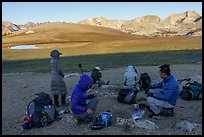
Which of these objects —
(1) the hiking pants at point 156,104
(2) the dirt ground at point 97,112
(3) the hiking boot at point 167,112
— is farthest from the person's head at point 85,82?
(3) the hiking boot at point 167,112

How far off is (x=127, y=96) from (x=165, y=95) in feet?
6.67

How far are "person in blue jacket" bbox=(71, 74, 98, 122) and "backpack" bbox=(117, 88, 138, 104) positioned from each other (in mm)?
2243

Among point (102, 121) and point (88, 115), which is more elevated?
point (88, 115)

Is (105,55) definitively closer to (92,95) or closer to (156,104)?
(156,104)

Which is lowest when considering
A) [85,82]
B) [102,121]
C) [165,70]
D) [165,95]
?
[102,121]

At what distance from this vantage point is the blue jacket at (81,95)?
9.02 meters

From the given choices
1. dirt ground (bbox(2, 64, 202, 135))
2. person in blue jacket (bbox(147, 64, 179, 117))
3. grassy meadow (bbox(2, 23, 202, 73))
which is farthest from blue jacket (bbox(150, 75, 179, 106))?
grassy meadow (bbox(2, 23, 202, 73))

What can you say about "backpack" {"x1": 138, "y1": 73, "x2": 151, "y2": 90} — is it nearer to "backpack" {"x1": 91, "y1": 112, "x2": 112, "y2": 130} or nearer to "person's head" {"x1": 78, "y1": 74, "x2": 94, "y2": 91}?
"backpack" {"x1": 91, "y1": 112, "x2": 112, "y2": 130}

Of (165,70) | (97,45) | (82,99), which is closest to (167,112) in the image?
(165,70)

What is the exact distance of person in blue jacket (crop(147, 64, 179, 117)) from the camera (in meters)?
9.42

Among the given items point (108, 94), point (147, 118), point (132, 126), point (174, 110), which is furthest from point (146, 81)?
point (132, 126)

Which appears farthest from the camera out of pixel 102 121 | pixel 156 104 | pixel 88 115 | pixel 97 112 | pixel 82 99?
pixel 97 112

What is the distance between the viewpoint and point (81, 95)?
901 centimetres

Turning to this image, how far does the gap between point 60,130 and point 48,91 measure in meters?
5.71
